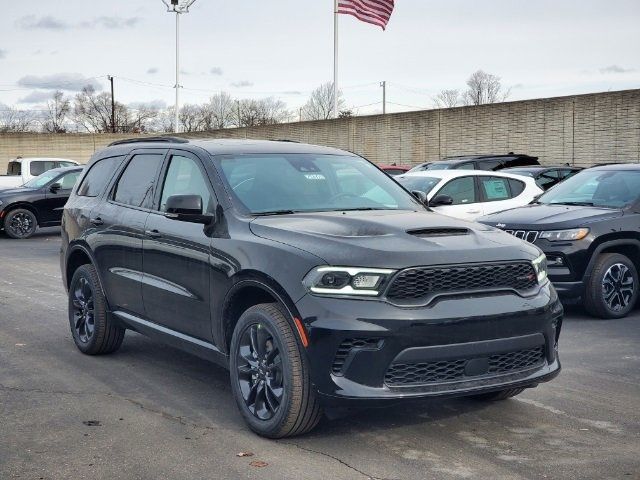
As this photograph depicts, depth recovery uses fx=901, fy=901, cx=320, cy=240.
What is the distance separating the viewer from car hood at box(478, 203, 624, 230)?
9305 mm

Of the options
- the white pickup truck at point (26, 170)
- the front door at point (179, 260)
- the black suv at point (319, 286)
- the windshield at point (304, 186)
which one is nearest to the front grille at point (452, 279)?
the black suv at point (319, 286)

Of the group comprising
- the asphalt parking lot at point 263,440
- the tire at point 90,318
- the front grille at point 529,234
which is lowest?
the asphalt parking lot at point 263,440

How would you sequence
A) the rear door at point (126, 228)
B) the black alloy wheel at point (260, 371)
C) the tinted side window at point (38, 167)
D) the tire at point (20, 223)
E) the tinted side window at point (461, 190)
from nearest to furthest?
1. the black alloy wheel at point (260, 371)
2. the rear door at point (126, 228)
3. the tinted side window at point (461, 190)
4. the tire at point (20, 223)
5. the tinted side window at point (38, 167)

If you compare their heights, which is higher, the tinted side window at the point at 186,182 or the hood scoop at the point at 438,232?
the tinted side window at the point at 186,182

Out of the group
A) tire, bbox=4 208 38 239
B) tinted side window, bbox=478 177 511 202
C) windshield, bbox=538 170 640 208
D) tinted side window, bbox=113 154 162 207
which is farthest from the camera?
tire, bbox=4 208 38 239

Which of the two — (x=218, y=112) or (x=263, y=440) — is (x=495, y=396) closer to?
(x=263, y=440)

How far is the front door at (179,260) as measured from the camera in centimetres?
573

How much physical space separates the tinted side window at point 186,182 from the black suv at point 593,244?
431 centimetres

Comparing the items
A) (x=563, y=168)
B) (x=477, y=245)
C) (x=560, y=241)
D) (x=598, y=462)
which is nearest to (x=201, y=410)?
(x=477, y=245)

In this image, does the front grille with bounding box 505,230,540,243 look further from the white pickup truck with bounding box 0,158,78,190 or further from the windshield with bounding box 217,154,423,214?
the white pickup truck with bounding box 0,158,78,190

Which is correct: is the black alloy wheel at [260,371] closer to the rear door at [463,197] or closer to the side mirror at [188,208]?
the side mirror at [188,208]

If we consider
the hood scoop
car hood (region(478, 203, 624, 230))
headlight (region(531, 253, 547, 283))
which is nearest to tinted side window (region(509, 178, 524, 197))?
car hood (region(478, 203, 624, 230))

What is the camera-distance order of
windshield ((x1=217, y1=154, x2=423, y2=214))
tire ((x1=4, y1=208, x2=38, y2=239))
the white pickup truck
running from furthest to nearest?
the white pickup truck
tire ((x1=4, y1=208, x2=38, y2=239))
windshield ((x1=217, y1=154, x2=423, y2=214))

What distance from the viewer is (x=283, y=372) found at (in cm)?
489
